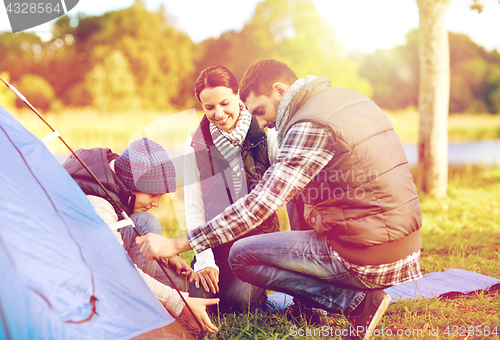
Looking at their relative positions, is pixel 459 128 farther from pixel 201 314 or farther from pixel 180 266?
pixel 201 314

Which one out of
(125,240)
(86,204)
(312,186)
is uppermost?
(86,204)

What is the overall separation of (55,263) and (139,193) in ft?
2.87

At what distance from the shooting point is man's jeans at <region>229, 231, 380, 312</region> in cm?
197

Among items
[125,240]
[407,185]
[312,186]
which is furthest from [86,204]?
[407,185]

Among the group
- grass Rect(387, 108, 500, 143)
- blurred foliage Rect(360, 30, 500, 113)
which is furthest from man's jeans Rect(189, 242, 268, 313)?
blurred foliage Rect(360, 30, 500, 113)

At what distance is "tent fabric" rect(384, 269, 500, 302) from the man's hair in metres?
1.54

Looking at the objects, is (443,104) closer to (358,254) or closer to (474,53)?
(358,254)

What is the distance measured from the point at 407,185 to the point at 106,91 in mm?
22187

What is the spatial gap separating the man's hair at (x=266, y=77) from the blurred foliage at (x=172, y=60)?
2073cm

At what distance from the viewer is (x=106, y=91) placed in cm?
2186

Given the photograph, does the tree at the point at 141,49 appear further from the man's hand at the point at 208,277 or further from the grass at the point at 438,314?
the man's hand at the point at 208,277

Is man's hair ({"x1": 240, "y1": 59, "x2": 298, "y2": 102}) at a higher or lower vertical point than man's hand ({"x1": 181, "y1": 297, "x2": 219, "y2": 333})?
higher

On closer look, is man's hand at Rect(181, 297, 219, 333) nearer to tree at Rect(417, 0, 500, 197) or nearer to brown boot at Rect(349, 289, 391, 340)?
brown boot at Rect(349, 289, 391, 340)

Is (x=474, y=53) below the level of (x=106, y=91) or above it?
below
